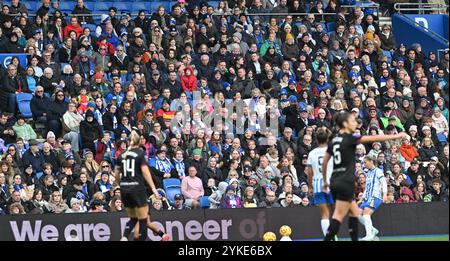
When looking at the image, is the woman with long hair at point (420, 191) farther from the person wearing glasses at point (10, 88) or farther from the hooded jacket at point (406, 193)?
the person wearing glasses at point (10, 88)

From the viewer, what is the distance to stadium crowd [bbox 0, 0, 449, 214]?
23.0 m

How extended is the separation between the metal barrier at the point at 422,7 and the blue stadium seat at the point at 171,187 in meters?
9.42

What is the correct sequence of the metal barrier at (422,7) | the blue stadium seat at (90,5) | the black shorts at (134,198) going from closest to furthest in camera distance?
the black shorts at (134,198), the blue stadium seat at (90,5), the metal barrier at (422,7)

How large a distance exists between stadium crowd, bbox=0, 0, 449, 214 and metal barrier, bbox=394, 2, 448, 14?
1486 millimetres

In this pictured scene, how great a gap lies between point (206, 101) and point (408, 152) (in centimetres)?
397

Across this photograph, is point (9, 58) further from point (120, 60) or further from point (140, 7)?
point (140, 7)

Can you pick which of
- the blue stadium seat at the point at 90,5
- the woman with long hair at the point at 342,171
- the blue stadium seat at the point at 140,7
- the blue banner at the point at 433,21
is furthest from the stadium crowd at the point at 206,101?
the woman with long hair at the point at 342,171

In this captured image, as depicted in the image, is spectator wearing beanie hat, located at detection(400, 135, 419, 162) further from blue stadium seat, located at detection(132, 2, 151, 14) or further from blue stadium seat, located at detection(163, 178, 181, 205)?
blue stadium seat, located at detection(132, 2, 151, 14)

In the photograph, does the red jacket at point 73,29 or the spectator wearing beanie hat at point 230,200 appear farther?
the red jacket at point 73,29

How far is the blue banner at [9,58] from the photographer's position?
25641 millimetres

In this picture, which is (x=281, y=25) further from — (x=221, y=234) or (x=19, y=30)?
(x=221, y=234)

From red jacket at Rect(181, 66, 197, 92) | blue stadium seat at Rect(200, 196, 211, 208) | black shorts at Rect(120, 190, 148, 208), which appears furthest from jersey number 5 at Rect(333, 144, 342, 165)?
red jacket at Rect(181, 66, 197, 92)

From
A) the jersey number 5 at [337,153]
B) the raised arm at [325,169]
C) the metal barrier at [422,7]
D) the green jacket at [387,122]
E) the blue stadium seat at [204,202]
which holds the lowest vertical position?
the blue stadium seat at [204,202]
